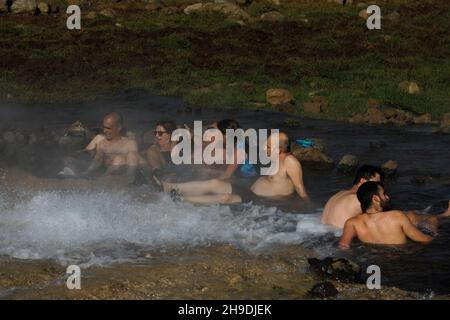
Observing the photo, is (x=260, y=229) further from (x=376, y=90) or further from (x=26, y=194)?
(x=376, y=90)

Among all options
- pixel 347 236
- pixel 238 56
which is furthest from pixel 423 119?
pixel 238 56

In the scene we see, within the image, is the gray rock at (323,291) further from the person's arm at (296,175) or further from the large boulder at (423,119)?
the large boulder at (423,119)

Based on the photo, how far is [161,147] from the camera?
13211 mm

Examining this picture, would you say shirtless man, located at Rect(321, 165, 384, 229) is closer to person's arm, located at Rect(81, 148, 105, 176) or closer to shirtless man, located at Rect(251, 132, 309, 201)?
shirtless man, located at Rect(251, 132, 309, 201)

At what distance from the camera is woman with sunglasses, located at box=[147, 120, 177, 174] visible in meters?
12.9

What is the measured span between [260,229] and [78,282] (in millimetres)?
2980

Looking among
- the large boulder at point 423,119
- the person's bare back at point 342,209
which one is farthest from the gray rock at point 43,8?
the person's bare back at point 342,209

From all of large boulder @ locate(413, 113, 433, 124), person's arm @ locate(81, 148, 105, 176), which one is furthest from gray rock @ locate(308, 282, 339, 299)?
large boulder @ locate(413, 113, 433, 124)

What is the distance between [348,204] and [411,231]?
0.91 meters

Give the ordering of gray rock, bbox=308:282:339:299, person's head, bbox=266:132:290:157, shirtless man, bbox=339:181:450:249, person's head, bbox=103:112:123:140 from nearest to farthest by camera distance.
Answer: gray rock, bbox=308:282:339:299 → shirtless man, bbox=339:181:450:249 → person's head, bbox=266:132:290:157 → person's head, bbox=103:112:123:140

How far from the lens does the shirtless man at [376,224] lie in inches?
352

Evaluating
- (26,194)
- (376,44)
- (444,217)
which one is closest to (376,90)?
(376,44)

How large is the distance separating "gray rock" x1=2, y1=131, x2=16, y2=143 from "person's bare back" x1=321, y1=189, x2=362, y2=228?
24.5ft

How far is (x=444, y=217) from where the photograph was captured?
33.8 ft
